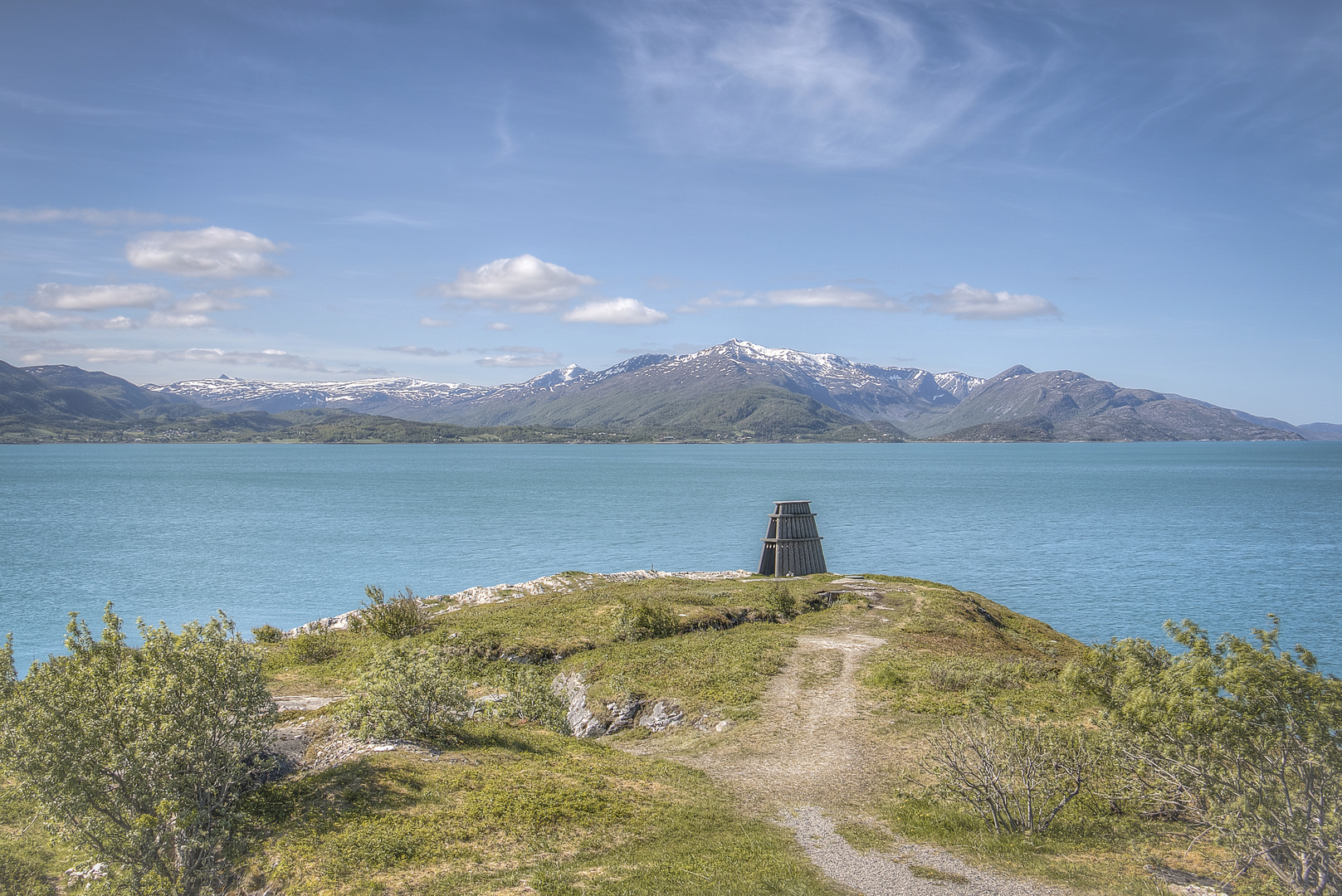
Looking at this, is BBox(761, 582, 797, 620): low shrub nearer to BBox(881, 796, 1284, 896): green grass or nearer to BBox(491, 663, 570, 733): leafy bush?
BBox(491, 663, 570, 733): leafy bush

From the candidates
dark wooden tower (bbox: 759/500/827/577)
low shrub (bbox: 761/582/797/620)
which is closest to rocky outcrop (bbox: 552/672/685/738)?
low shrub (bbox: 761/582/797/620)

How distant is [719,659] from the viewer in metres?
27.1

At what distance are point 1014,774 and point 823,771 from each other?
4.62 m

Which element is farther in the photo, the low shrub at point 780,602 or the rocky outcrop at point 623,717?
the low shrub at point 780,602

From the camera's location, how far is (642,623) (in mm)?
31125

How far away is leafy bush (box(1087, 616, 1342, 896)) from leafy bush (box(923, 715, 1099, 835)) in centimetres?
347

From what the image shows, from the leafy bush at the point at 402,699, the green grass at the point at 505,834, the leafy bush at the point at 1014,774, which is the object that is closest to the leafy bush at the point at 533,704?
the leafy bush at the point at 402,699

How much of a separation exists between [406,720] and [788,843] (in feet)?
30.8

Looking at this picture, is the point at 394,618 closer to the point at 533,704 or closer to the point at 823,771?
the point at 533,704

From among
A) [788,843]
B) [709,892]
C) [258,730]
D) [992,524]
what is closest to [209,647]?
[258,730]

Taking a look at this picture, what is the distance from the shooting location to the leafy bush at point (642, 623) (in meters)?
30.5

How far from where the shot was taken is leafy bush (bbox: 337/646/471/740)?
682 inches

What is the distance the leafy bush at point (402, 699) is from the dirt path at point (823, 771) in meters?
5.90

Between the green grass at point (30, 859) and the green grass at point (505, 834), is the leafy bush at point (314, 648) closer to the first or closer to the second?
the green grass at point (30, 859)
